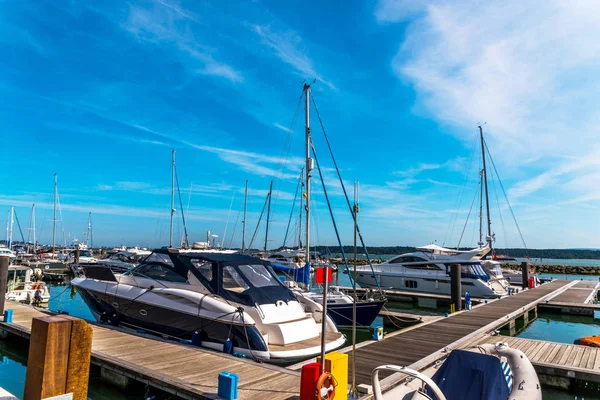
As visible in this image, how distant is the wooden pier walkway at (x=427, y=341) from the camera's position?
8.45m

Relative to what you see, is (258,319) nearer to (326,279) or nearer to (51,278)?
(326,279)

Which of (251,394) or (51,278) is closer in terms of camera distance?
(251,394)

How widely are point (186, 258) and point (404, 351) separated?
6051 mm

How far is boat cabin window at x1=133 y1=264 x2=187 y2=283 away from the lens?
10.7 m

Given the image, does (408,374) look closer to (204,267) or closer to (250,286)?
(250,286)

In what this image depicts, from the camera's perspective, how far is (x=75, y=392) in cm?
358

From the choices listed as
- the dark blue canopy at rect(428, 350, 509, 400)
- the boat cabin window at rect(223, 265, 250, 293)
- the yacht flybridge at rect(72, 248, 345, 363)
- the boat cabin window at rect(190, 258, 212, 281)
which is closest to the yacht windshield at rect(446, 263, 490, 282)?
the yacht flybridge at rect(72, 248, 345, 363)

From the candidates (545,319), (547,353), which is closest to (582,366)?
(547,353)

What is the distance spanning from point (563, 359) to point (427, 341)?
3.08m

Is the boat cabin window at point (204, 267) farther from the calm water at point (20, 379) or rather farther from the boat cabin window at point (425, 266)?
the boat cabin window at point (425, 266)

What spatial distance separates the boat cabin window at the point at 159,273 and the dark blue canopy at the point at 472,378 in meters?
7.07

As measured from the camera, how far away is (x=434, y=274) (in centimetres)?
2497

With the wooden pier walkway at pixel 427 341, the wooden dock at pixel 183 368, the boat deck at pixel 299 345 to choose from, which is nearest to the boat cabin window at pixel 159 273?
the wooden dock at pixel 183 368

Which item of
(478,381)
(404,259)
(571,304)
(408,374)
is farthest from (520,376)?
(404,259)
